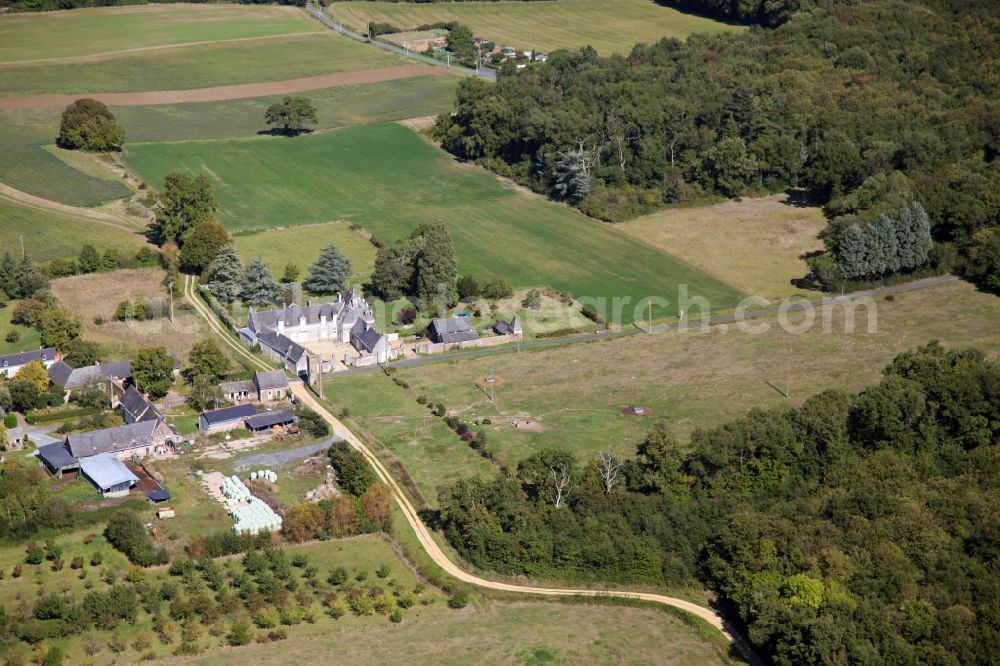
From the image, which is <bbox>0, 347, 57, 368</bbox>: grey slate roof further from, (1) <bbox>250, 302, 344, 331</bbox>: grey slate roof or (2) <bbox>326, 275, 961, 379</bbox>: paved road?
(2) <bbox>326, 275, 961, 379</bbox>: paved road

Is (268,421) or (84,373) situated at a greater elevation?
(84,373)

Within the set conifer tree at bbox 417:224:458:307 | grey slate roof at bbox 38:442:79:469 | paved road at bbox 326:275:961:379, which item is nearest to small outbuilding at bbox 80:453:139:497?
grey slate roof at bbox 38:442:79:469

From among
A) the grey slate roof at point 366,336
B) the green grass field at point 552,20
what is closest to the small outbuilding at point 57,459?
the grey slate roof at point 366,336

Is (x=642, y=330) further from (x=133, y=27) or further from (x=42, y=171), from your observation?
(x=133, y=27)

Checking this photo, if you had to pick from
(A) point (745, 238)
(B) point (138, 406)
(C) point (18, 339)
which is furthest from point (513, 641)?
(A) point (745, 238)

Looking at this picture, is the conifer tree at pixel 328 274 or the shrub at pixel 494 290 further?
the shrub at pixel 494 290

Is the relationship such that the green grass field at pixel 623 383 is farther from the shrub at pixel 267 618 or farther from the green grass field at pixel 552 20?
the green grass field at pixel 552 20
